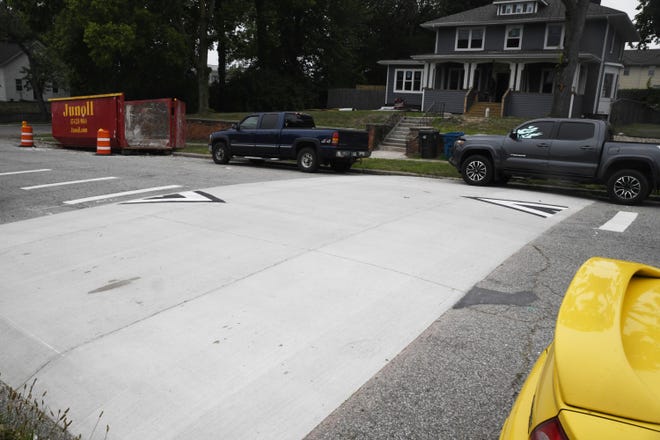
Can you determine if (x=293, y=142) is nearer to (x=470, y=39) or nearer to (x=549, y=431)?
(x=549, y=431)

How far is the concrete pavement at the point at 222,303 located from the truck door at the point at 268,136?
8.38 m

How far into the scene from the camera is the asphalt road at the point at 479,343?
332 cm

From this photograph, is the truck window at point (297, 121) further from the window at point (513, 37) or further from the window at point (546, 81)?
the window at point (513, 37)

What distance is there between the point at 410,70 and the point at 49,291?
3941 cm

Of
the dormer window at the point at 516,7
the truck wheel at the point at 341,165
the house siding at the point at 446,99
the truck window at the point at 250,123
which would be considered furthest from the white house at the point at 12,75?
the truck wheel at the point at 341,165

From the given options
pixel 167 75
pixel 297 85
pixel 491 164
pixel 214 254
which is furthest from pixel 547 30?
pixel 214 254

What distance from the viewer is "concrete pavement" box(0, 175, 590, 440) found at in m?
3.50

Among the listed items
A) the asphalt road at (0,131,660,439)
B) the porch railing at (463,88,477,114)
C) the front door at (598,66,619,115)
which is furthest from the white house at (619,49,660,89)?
the asphalt road at (0,131,660,439)

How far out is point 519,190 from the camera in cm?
1366

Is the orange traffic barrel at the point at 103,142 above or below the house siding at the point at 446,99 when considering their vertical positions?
below

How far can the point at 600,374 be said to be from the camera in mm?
1744

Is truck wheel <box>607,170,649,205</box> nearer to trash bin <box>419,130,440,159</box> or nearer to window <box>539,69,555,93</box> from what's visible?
trash bin <box>419,130,440,159</box>

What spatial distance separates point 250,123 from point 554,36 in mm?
24831

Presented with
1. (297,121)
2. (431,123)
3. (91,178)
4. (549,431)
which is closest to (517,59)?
(431,123)
